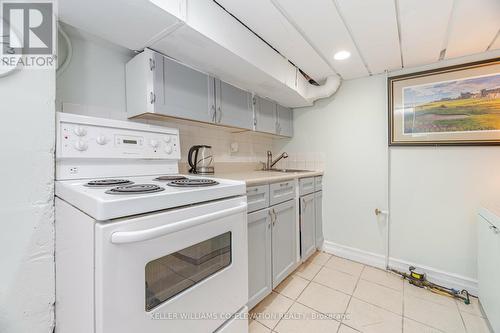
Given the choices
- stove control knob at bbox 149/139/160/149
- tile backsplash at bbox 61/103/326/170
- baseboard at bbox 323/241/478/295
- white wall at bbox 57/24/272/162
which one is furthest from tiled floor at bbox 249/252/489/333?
white wall at bbox 57/24/272/162

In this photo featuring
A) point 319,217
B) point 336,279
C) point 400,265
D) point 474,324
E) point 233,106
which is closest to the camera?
→ point 474,324

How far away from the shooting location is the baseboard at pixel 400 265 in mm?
1726

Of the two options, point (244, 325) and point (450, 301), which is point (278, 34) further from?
point (450, 301)

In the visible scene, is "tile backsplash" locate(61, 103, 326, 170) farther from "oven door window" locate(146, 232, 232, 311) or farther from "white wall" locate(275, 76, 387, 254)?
"oven door window" locate(146, 232, 232, 311)

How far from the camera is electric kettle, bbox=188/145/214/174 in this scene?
1.68 m

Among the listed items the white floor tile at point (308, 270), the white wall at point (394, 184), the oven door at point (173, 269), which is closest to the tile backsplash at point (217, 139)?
the white wall at point (394, 184)

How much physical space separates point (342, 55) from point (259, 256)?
182 cm

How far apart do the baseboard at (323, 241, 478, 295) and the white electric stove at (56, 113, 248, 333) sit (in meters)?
1.68

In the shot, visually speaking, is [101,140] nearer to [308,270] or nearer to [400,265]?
[308,270]

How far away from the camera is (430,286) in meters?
1.77

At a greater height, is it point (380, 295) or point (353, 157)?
point (353, 157)

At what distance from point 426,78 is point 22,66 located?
2.79m

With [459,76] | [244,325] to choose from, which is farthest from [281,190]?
[459,76]

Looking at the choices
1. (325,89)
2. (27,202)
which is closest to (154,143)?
(27,202)
